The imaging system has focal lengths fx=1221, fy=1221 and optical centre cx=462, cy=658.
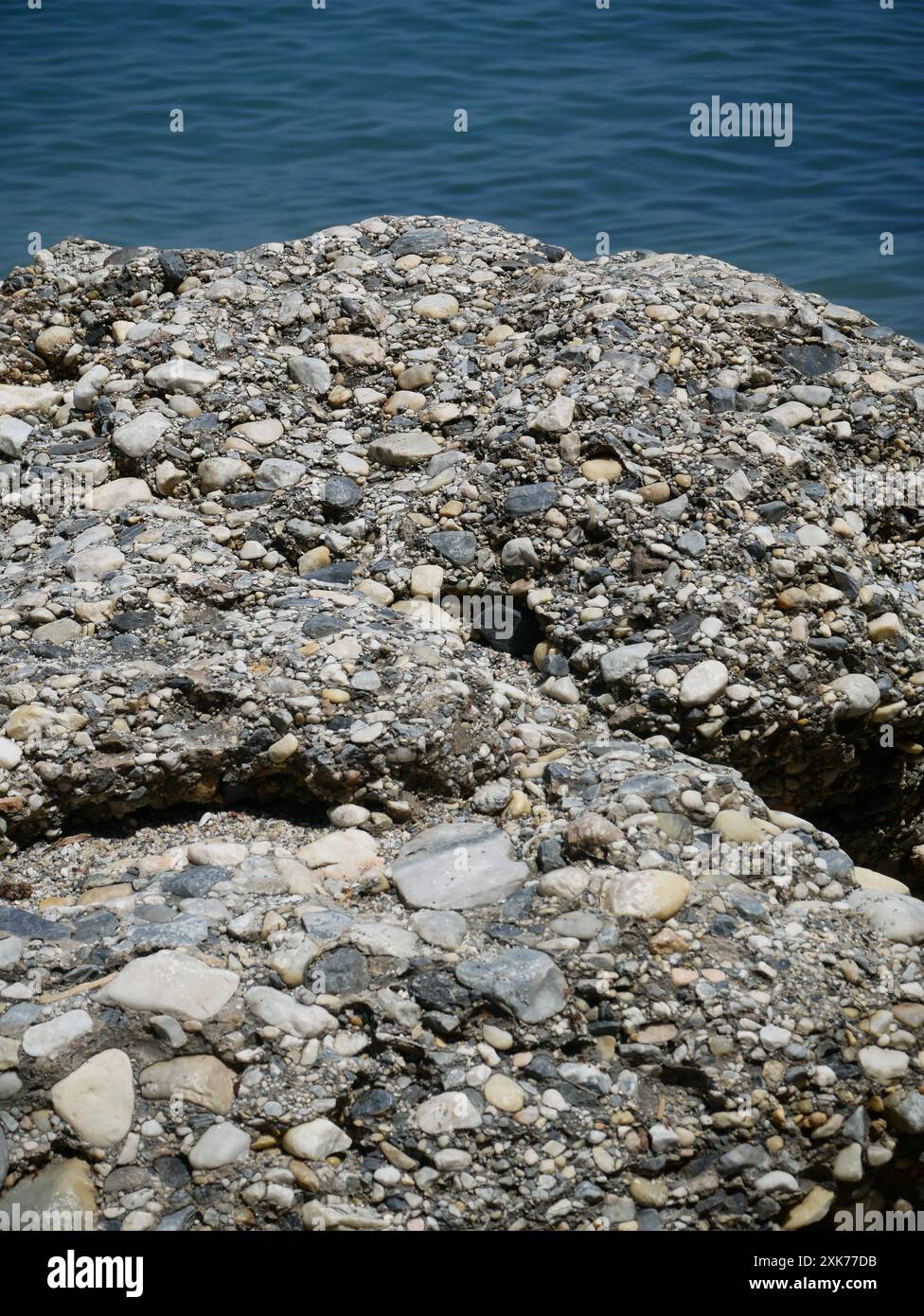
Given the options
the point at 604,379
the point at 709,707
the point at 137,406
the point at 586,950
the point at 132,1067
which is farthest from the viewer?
the point at 137,406

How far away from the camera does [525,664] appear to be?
3.28m

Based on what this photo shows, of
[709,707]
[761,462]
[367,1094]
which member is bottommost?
[367,1094]

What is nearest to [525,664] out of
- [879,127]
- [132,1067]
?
[132,1067]

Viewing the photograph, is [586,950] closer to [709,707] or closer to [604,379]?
[709,707]

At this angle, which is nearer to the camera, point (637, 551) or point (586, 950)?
point (586, 950)

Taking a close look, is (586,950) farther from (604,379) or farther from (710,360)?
(710,360)

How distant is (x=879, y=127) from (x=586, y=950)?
43.0ft

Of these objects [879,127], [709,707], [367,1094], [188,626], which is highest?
[879,127]

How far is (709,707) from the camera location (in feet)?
9.90

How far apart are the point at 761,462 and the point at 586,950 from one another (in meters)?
1.64

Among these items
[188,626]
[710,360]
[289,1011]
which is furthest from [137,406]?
[289,1011]

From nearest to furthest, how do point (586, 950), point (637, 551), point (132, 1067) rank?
point (132, 1067)
point (586, 950)
point (637, 551)

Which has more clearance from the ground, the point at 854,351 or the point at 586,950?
the point at 854,351

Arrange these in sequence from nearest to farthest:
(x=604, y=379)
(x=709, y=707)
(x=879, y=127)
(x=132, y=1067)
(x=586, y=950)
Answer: (x=132, y=1067)
(x=586, y=950)
(x=709, y=707)
(x=604, y=379)
(x=879, y=127)
